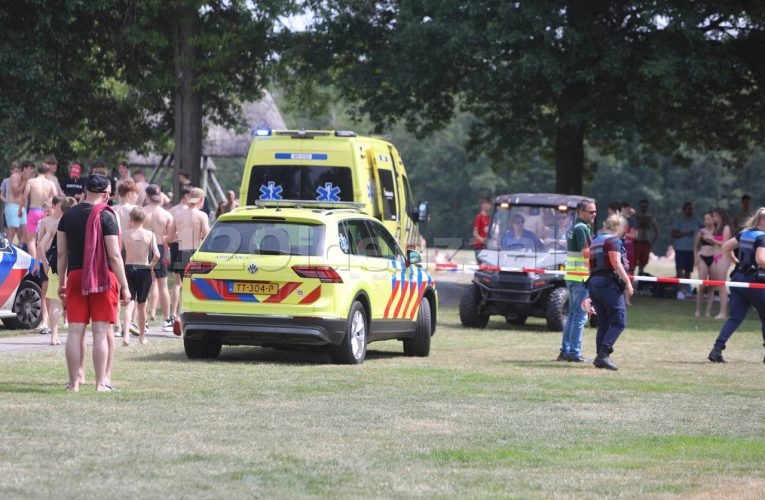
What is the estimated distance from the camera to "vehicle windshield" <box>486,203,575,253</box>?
22.3 meters

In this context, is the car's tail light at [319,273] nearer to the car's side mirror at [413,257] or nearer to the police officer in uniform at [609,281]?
the car's side mirror at [413,257]

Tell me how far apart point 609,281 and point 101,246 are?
6226 millimetres

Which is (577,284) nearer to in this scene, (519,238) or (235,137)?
(519,238)

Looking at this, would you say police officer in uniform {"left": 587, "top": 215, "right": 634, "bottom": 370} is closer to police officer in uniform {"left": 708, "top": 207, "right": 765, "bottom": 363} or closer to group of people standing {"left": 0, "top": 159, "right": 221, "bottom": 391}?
police officer in uniform {"left": 708, "top": 207, "right": 765, "bottom": 363}

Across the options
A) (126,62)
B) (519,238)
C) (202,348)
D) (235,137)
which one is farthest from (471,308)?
(235,137)

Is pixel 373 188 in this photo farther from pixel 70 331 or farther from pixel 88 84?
pixel 88 84

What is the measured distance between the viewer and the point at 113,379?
42.2ft

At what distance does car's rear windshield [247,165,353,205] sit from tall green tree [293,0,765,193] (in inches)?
374

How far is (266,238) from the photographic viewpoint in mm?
14508

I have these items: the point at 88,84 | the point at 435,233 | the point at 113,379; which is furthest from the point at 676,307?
the point at 435,233

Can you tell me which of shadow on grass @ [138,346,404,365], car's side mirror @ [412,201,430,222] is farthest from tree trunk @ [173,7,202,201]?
shadow on grass @ [138,346,404,365]

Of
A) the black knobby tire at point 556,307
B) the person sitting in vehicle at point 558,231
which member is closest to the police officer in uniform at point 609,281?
the black knobby tire at point 556,307

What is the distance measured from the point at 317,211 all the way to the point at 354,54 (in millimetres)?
19202

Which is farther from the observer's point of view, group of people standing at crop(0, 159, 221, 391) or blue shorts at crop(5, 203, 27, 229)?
blue shorts at crop(5, 203, 27, 229)
